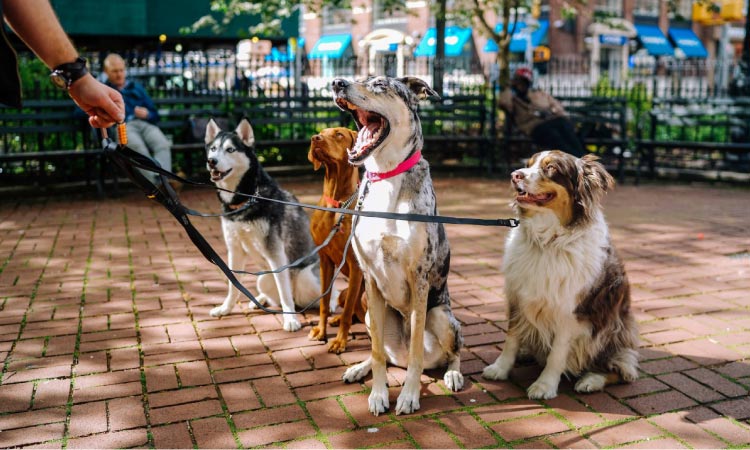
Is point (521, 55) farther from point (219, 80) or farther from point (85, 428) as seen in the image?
point (85, 428)

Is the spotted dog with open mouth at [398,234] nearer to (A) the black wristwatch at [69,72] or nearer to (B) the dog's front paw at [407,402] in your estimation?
(B) the dog's front paw at [407,402]

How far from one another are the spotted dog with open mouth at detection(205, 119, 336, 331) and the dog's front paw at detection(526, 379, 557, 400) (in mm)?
1800

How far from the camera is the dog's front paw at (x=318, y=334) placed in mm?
4516

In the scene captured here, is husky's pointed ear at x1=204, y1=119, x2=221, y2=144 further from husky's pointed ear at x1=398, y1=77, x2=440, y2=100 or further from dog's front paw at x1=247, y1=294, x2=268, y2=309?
husky's pointed ear at x1=398, y1=77, x2=440, y2=100

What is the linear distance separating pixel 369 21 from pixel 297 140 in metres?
29.2

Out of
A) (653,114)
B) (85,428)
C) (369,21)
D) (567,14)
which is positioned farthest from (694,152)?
(369,21)

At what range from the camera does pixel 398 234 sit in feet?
11.0

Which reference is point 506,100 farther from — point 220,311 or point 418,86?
point 418,86

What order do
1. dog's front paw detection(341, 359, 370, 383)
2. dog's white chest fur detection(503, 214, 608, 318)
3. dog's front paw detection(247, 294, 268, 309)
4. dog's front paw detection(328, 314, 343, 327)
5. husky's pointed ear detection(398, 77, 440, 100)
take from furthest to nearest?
dog's front paw detection(247, 294, 268, 309)
dog's front paw detection(328, 314, 343, 327)
dog's front paw detection(341, 359, 370, 383)
dog's white chest fur detection(503, 214, 608, 318)
husky's pointed ear detection(398, 77, 440, 100)

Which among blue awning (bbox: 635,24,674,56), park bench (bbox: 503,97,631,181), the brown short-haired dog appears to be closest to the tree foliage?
park bench (bbox: 503,97,631,181)

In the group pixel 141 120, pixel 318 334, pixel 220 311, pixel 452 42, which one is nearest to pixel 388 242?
pixel 318 334

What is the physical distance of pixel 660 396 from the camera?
3.62 meters

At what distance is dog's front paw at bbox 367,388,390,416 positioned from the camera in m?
3.43

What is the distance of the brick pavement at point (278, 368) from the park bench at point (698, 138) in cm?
504
